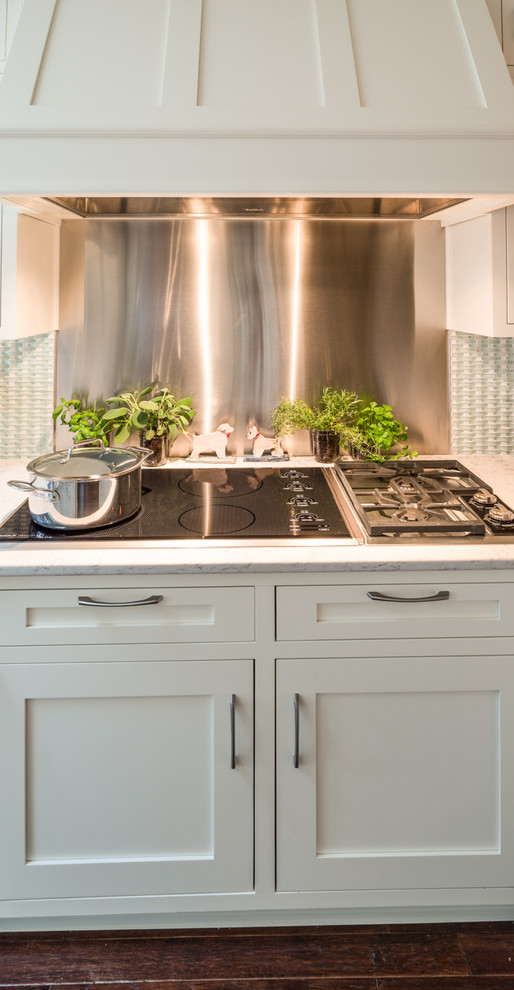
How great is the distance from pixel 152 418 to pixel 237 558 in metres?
0.78

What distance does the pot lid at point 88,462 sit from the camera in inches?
67.3

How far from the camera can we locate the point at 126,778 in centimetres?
162

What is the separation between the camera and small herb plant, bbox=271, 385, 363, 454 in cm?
223

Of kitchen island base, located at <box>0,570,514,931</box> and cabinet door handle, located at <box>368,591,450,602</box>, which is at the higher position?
cabinet door handle, located at <box>368,591,450,602</box>

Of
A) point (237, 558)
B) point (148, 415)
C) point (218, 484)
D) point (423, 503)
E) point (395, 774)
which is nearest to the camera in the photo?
point (237, 558)

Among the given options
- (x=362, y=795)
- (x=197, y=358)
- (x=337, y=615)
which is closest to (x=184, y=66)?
(x=197, y=358)

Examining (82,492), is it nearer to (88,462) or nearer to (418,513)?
(88,462)

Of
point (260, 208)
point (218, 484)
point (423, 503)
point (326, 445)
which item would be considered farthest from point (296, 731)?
point (260, 208)

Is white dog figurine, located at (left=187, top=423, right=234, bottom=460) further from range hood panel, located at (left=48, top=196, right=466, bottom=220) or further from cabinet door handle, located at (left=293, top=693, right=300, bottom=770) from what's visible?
cabinet door handle, located at (left=293, top=693, right=300, bottom=770)

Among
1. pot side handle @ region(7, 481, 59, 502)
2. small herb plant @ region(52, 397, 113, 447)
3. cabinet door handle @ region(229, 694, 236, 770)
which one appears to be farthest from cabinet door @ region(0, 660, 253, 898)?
small herb plant @ region(52, 397, 113, 447)

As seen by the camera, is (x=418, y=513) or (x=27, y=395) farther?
(x=27, y=395)

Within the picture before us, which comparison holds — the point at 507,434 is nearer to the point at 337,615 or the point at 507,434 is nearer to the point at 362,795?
the point at 337,615

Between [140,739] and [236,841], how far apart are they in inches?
12.3

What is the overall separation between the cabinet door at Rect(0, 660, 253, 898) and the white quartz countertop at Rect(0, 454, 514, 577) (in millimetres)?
221
